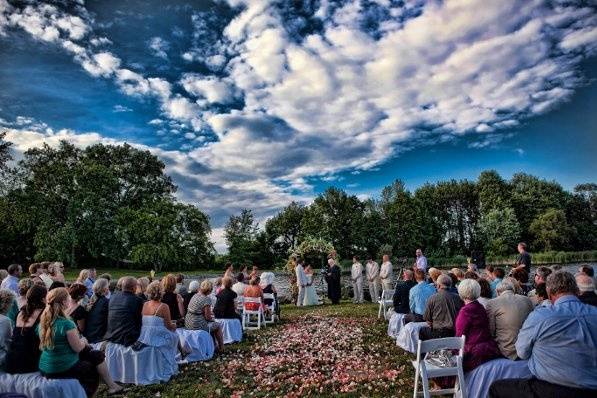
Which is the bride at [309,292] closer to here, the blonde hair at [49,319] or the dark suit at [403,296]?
the dark suit at [403,296]

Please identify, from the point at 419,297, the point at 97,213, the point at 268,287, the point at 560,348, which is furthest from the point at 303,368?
the point at 97,213

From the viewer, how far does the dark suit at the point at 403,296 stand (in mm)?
11125

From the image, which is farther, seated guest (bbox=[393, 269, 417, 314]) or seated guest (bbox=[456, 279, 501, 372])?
seated guest (bbox=[393, 269, 417, 314])

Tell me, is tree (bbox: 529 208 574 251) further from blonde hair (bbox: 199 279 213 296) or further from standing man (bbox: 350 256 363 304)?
blonde hair (bbox: 199 279 213 296)

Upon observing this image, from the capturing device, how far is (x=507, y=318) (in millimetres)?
5727

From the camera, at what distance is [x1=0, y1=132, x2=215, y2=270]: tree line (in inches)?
1858

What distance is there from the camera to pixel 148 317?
8.27 metres

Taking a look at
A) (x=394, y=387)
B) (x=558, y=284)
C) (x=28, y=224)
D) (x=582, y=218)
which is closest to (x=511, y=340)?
(x=558, y=284)

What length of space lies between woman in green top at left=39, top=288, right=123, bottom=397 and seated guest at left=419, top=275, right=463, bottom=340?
5417mm

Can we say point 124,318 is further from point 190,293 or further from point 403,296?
→ point 403,296

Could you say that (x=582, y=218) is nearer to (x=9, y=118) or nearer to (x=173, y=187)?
(x=173, y=187)

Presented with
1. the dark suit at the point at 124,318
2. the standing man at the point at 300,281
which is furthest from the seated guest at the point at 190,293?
the standing man at the point at 300,281

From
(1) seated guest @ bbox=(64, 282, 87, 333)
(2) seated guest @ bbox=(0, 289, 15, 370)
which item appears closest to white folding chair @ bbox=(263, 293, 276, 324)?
(1) seated guest @ bbox=(64, 282, 87, 333)

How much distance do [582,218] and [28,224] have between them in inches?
3382
